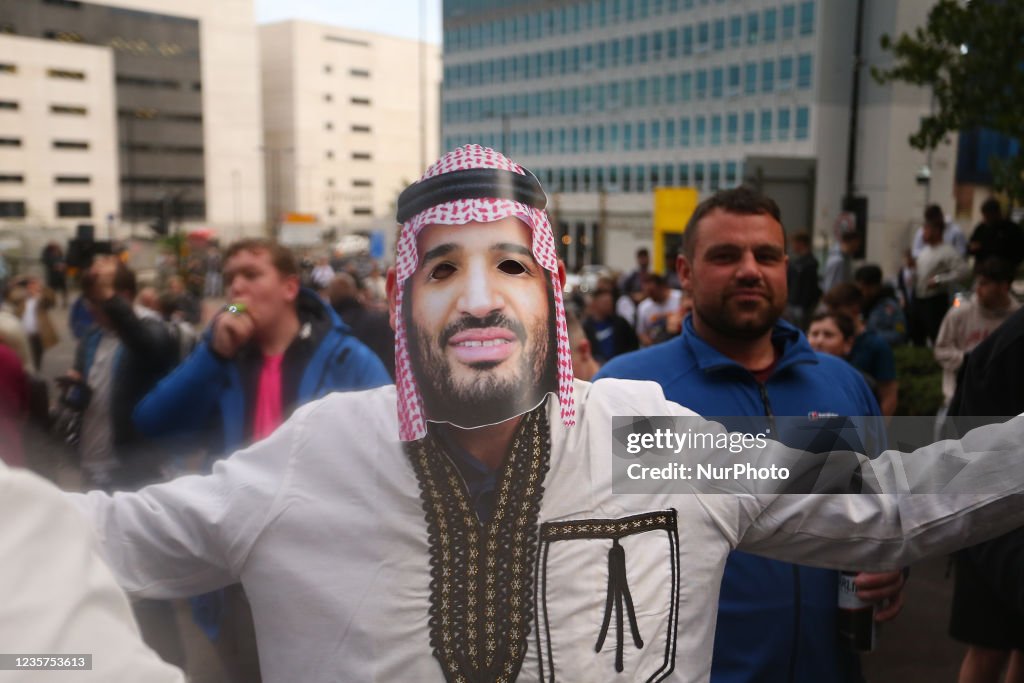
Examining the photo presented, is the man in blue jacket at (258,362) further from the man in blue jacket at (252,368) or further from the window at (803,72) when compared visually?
the window at (803,72)

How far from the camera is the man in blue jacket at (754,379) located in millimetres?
2025

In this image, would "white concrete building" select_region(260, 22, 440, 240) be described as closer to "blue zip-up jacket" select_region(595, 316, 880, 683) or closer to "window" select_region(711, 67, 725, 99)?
"blue zip-up jacket" select_region(595, 316, 880, 683)

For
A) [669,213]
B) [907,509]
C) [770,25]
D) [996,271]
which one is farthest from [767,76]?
[907,509]

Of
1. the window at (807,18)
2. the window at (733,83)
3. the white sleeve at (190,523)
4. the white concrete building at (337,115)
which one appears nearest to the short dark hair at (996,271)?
the window at (807,18)

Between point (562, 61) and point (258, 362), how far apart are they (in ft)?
5.78

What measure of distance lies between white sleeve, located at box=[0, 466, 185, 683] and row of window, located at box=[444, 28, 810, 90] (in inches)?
89.7

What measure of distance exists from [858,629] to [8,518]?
1.86m

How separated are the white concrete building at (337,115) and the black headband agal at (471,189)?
1.34 meters

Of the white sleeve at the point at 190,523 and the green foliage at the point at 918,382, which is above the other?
the white sleeve at the point at 190,523

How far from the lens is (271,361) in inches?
113

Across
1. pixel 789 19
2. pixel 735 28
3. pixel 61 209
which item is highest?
pixel 735 28

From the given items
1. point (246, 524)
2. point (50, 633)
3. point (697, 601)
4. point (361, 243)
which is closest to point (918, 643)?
point (697, 601)

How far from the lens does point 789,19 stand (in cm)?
653

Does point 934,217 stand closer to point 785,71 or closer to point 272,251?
point 785,71
